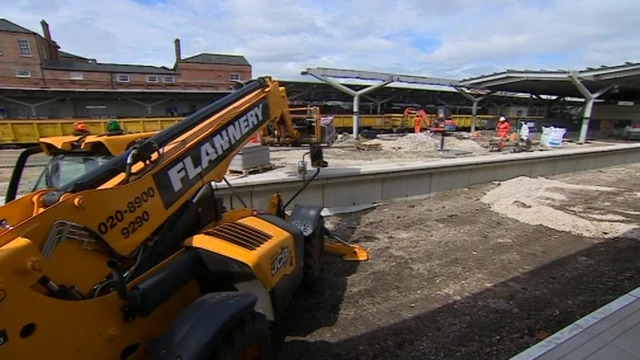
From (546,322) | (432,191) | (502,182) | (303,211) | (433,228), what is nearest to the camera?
(546,322)

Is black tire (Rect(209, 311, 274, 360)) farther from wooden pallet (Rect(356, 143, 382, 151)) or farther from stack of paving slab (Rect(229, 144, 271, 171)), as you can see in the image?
wooden pallet (Rect(356, 143, 382, 151))

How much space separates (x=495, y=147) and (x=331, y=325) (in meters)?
17.2

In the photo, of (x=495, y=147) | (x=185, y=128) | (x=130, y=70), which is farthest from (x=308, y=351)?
(x=130, y=70)

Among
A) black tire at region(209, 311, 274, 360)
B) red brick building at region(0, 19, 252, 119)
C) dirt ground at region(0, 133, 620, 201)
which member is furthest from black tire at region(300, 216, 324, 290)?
red brick building at region(0, 19, 252, 119)

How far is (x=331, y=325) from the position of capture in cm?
359

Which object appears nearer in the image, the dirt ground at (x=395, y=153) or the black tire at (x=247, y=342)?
the black tire at (x=247, y=342)

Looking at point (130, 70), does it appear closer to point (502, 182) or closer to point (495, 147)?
point (495, 147)

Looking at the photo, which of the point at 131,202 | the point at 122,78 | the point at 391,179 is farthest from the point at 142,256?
the point at 122,78

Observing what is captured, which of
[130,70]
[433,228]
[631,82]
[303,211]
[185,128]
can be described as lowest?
[433,228]

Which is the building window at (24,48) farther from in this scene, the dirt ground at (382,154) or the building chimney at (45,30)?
the dirt ground at (382,154)

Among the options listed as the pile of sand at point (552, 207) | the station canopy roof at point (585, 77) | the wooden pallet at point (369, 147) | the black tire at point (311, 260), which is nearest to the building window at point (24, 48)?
the wooden pallet at point (369, 147)

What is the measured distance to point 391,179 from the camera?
26.4 ft

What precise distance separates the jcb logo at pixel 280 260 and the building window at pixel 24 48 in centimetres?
5401

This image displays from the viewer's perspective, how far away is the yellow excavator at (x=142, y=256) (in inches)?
66.0
